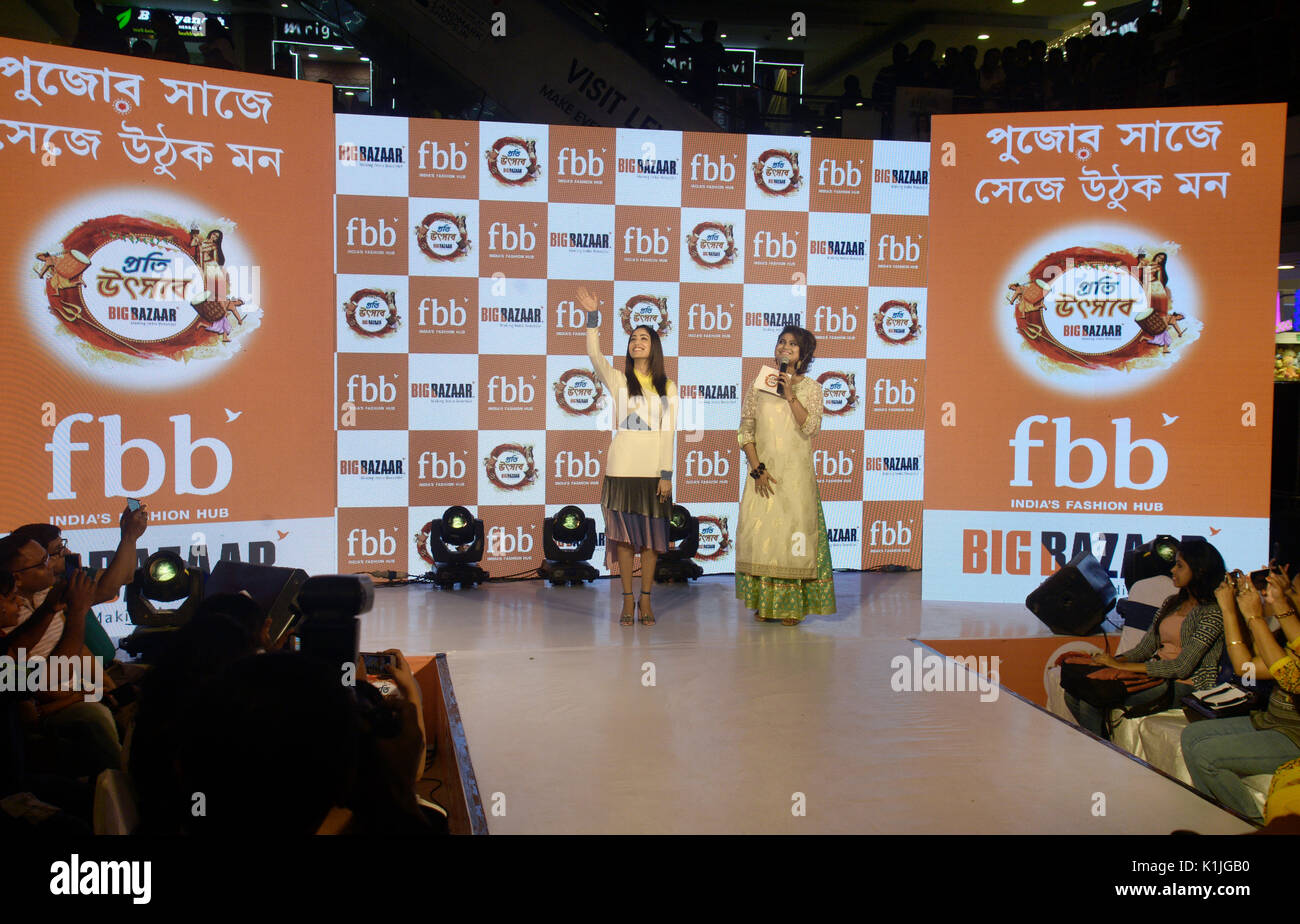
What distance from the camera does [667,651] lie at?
4.07 m

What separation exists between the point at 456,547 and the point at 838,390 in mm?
2356

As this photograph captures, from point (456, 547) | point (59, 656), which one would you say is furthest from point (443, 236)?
point (59, 656)

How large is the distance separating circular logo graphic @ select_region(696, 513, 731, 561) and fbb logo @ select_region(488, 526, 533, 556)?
0.98m

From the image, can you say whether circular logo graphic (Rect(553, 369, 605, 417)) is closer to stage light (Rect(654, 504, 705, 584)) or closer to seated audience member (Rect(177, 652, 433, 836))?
stage light (Rect(654, 504, 705, 584))

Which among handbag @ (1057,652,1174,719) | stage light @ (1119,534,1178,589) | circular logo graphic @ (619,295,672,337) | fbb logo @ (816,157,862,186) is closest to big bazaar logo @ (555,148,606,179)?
circular logo graphic @ (619,295,672,337)

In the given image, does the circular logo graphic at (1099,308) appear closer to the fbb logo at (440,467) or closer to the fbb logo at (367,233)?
the fbb logo at (440,467)

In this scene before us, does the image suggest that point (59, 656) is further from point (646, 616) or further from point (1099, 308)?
point (1099, 308)

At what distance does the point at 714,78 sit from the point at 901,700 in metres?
4.94

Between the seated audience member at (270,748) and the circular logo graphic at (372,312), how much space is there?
423cm

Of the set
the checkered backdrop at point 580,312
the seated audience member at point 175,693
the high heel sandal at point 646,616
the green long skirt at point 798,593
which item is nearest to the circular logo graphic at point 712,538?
the checkered backdrop at point 580,312

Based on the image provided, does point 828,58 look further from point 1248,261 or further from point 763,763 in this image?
point 763,763

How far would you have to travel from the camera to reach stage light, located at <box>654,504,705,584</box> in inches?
216

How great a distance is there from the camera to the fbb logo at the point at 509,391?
18.1 ft

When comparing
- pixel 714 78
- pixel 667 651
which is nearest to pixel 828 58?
pixel 714 78
